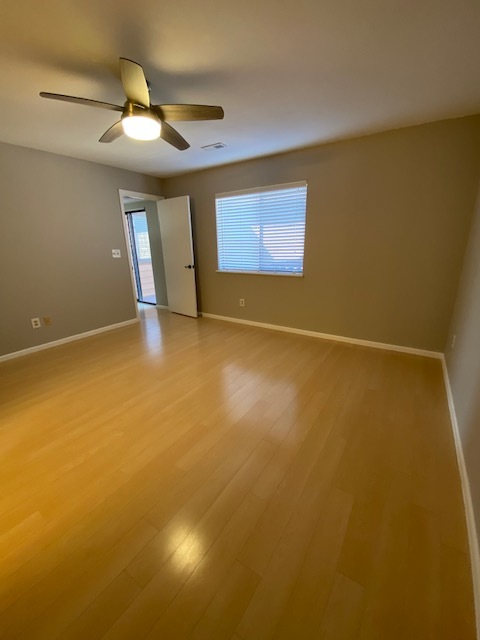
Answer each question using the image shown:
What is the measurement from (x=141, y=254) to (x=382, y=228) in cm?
528

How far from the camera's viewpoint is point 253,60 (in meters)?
1.56

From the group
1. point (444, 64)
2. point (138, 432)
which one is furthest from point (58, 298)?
point (444, 64)

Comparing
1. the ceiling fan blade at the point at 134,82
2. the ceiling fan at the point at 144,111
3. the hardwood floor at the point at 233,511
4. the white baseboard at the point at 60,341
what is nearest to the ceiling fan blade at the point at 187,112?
the ceiling fan at the point at 144,111

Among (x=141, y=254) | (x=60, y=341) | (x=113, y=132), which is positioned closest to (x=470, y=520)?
(x=113, y=132)

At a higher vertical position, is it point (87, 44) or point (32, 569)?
point (87, 44)

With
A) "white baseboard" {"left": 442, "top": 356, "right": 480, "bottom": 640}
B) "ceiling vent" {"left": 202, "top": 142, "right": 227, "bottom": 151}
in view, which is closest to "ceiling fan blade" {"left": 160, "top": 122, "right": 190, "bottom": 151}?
"ceiling vent" {"left": 202, "top": 142, "right": 227, "bottom": 151}

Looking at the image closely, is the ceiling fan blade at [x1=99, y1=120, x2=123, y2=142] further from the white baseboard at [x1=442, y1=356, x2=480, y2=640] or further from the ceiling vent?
the white baseboard at [x1=442, y1=356, x2=480, y2=640]

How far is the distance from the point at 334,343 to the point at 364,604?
2.59m

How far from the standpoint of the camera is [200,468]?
4.93 feet

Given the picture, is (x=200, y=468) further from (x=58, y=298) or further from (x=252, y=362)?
(x=58, y=298)

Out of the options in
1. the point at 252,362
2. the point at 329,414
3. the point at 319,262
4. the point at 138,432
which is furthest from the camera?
the point at 319,262

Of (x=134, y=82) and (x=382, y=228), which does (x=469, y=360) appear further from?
(x=134, y=82)

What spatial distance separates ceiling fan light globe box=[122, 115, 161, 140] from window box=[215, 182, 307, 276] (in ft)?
6.52

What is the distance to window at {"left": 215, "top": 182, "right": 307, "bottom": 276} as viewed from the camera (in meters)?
3.34
